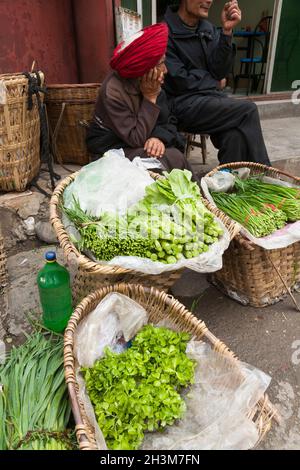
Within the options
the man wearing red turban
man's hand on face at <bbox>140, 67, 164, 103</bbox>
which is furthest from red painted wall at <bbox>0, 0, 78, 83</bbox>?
man's hand on face at <bbox>140, 67, 164, 103</bbox>

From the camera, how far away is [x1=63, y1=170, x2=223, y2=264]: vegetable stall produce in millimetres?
1787

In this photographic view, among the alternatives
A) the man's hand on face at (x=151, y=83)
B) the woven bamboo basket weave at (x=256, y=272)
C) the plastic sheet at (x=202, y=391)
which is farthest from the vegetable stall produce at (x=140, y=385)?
the man's hand on face at (x=151, y=83)

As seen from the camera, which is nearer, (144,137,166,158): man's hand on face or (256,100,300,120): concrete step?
(144,137,166,158): man's hand on face

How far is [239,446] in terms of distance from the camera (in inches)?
55.3

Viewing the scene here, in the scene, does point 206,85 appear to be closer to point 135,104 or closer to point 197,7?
point 197,7

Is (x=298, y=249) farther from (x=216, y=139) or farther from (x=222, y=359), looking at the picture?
(x=216, y=139)

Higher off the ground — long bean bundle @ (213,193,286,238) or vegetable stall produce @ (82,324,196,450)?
long bean bundle @ (213,193,286,238)

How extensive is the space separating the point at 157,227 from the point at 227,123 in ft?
5.79

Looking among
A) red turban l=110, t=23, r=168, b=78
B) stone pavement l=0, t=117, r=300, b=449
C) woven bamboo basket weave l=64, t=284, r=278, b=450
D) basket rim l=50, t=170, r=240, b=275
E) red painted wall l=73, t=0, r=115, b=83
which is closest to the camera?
woven bamboo basket weave l=64, t=284, r=278, b=450

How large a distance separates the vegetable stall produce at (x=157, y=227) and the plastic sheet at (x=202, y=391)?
0.91ft

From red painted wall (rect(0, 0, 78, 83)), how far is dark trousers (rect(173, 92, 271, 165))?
1.61 metres

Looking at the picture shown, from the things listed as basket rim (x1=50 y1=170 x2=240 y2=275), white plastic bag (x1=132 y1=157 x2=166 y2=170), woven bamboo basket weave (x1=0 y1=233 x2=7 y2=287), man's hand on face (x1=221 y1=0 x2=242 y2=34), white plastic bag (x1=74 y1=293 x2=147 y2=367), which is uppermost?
man's hand on face (x1=221 y1=0 x2=242 y2=34)

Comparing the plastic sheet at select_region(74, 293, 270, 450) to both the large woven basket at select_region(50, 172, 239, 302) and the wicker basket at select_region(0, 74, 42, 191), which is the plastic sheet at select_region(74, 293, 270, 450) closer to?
the large woven basket at select_region(50, 172, 239, 302)
